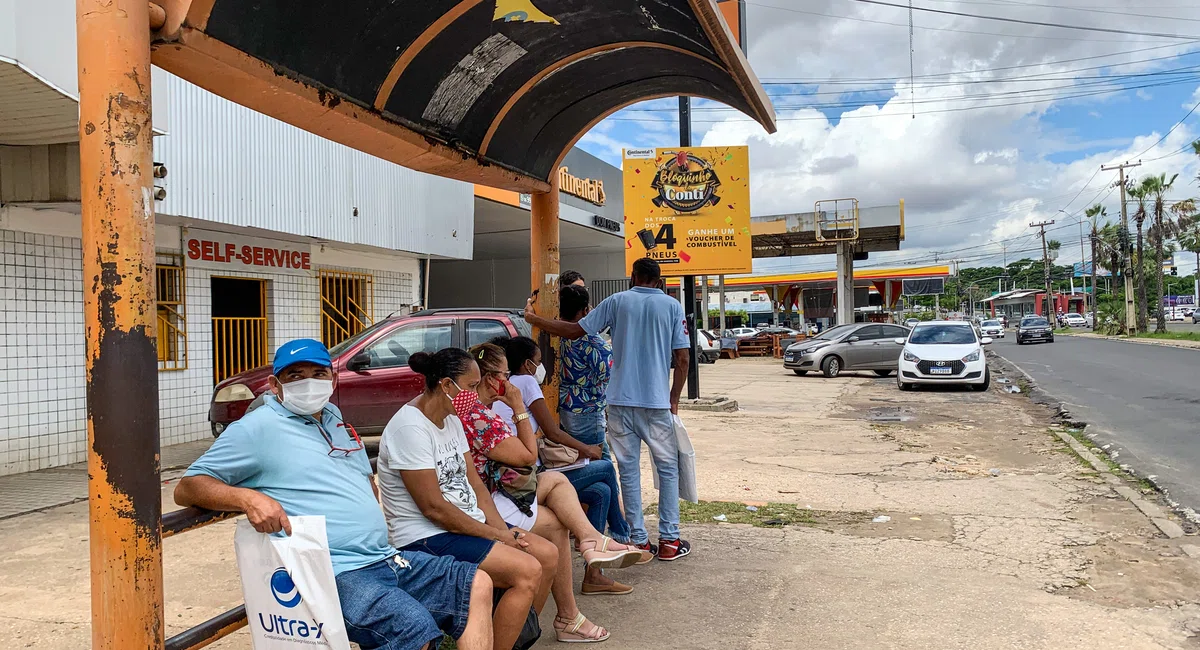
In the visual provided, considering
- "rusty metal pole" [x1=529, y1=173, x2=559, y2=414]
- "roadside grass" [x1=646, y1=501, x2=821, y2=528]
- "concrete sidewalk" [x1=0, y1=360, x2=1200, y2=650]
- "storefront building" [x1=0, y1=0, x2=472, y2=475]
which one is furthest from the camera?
"storefront building" [x1=0, y1=0, x2=472, y2=475]

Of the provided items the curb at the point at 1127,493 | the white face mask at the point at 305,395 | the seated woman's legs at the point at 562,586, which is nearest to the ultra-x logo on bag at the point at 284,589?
the white face mask at the point at 305,395

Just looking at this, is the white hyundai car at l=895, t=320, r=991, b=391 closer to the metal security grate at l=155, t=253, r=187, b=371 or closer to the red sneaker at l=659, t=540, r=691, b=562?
the red sneaker at l=659, t=540, r=691, b=562

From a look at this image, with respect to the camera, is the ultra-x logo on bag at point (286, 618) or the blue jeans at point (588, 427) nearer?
the ultra-x logo on bag at point (286, 618)

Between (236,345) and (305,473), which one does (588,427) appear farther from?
(236,345)

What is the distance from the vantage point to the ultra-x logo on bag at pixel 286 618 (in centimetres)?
239

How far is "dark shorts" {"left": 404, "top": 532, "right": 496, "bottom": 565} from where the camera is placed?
10.4 ft

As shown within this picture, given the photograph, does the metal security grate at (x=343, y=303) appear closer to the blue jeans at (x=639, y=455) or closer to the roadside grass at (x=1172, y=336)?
the blue jeans at (x=639, y=455)

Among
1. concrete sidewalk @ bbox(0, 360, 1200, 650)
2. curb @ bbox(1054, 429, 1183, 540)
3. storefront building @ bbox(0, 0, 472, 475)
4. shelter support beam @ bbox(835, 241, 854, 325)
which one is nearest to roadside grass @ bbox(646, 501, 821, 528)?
concrete sidewalk @ bbox(0, 360, 1200, 650)

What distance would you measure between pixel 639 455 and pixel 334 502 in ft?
8.03

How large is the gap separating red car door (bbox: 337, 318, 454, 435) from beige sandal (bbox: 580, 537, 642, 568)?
5122mm

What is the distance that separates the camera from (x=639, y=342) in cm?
492

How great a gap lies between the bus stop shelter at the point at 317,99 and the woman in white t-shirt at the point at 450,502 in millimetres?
735

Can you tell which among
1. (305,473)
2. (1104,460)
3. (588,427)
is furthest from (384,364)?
(1104,460)

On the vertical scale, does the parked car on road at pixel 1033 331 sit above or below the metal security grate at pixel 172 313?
below
